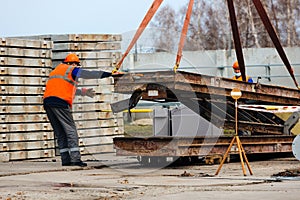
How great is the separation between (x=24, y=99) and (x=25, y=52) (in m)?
1.02

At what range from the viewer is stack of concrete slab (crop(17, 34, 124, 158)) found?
18.1 m

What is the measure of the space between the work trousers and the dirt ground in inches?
12.9

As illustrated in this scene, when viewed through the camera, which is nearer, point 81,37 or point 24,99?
point 24,99

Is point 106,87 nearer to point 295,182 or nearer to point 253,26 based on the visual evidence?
point 295,182

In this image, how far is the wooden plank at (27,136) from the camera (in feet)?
55.0

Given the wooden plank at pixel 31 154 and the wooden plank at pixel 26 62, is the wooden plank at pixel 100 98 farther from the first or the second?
the wooden plank at pixel 31 154

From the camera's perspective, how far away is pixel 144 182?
1162 cm

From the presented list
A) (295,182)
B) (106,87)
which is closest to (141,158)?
(106,87)

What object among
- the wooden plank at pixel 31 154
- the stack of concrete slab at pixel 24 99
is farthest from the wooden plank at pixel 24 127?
the wooden plank at pixel 31 154

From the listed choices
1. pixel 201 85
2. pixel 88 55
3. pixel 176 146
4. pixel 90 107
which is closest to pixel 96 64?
pixel 88 55

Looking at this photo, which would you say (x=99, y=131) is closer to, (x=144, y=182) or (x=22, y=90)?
(x=22, y=90)

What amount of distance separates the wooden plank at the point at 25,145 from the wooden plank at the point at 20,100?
0.88m

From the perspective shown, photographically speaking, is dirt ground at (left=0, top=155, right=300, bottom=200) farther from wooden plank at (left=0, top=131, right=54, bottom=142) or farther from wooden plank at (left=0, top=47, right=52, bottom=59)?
wooden plank at (left=0, top=47, right=52, bottom=59)

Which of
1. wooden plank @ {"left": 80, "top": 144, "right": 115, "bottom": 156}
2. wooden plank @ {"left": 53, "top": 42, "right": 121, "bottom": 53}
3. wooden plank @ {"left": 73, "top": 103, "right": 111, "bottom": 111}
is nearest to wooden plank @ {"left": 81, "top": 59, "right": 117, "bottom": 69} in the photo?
wooden plank @ {"left": 53, "top": 42, "right": 121, "bottom": 53}
